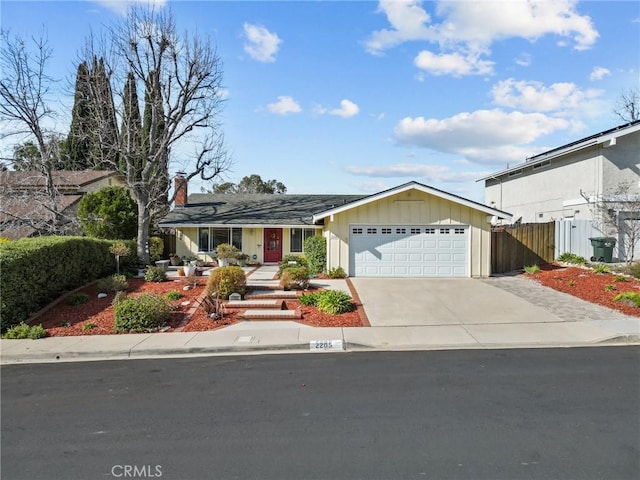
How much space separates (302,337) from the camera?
826 centimetres

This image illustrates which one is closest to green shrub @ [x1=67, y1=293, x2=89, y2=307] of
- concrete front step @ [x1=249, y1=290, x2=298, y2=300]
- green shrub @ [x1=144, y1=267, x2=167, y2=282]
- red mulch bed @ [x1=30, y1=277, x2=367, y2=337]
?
red mulch bed @ [x1=30, y1=277, x2=367, y2=337]

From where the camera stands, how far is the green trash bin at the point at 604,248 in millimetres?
16438

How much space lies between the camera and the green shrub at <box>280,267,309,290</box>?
12648 mm

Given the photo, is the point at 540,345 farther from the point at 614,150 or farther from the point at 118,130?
the point at 118,130

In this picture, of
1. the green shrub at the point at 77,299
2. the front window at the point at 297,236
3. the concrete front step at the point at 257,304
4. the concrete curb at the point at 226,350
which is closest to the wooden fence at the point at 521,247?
the front window at the point at 297,236

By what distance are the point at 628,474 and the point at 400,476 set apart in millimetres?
2037

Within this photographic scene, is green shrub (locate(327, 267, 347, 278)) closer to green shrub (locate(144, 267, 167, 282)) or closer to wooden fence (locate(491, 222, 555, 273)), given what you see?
green shrub (locate(144, 267, 167, 282))

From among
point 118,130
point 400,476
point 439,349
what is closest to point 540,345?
point 439,349

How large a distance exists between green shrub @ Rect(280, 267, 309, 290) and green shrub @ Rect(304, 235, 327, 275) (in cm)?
322

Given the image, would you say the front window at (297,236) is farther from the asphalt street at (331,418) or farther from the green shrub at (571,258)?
the asphalt street at (331,418)

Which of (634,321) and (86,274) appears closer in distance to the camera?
(634,321)

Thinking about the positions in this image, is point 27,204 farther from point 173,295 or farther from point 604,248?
point 604,248

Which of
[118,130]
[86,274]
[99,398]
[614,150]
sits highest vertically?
[118,130]

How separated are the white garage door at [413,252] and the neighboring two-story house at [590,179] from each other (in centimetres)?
701
